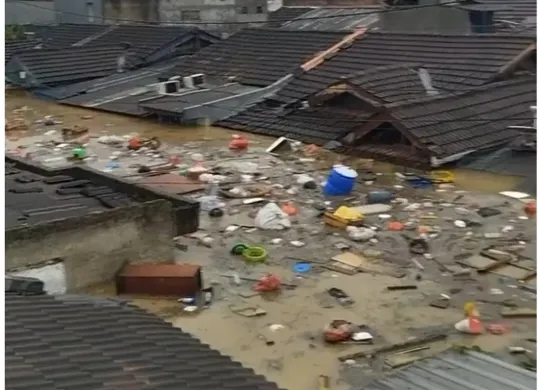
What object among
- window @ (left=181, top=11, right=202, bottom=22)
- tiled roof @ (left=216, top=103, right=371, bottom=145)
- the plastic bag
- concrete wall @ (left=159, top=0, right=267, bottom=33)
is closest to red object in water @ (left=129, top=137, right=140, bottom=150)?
tiled roof @ (left=216, top=103, right=371, bottom=145)

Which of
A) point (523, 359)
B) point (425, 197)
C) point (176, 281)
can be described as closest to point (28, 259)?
point (176, 281)

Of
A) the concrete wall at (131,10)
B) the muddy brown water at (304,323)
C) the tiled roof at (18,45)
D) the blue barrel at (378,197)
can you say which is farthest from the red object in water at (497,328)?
the concrete wall at (131,10)

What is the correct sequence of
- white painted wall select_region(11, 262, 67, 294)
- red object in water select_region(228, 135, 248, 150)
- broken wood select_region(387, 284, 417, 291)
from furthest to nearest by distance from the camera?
red object in water select_region(228, 135, 248, 150)
broken wood select_region(387, 284, 417, 291)
white painted wall select_region(11, 262, 67, 294)

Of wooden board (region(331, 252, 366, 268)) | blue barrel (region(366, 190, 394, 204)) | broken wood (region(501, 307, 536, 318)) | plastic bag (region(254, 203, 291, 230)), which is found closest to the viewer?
broken wood (region(501, 307, 536, 318))

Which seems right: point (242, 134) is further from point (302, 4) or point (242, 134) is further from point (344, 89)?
point (302, 4)

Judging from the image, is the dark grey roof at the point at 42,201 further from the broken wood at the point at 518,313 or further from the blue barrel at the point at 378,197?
the broken wood at the point at 518,313

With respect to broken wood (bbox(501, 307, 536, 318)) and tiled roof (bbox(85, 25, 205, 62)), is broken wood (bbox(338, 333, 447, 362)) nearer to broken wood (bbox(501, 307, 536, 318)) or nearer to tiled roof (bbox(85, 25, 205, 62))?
broken wood (bbox(501, 307, 536, 318))

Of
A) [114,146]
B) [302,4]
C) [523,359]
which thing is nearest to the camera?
[523,359]
